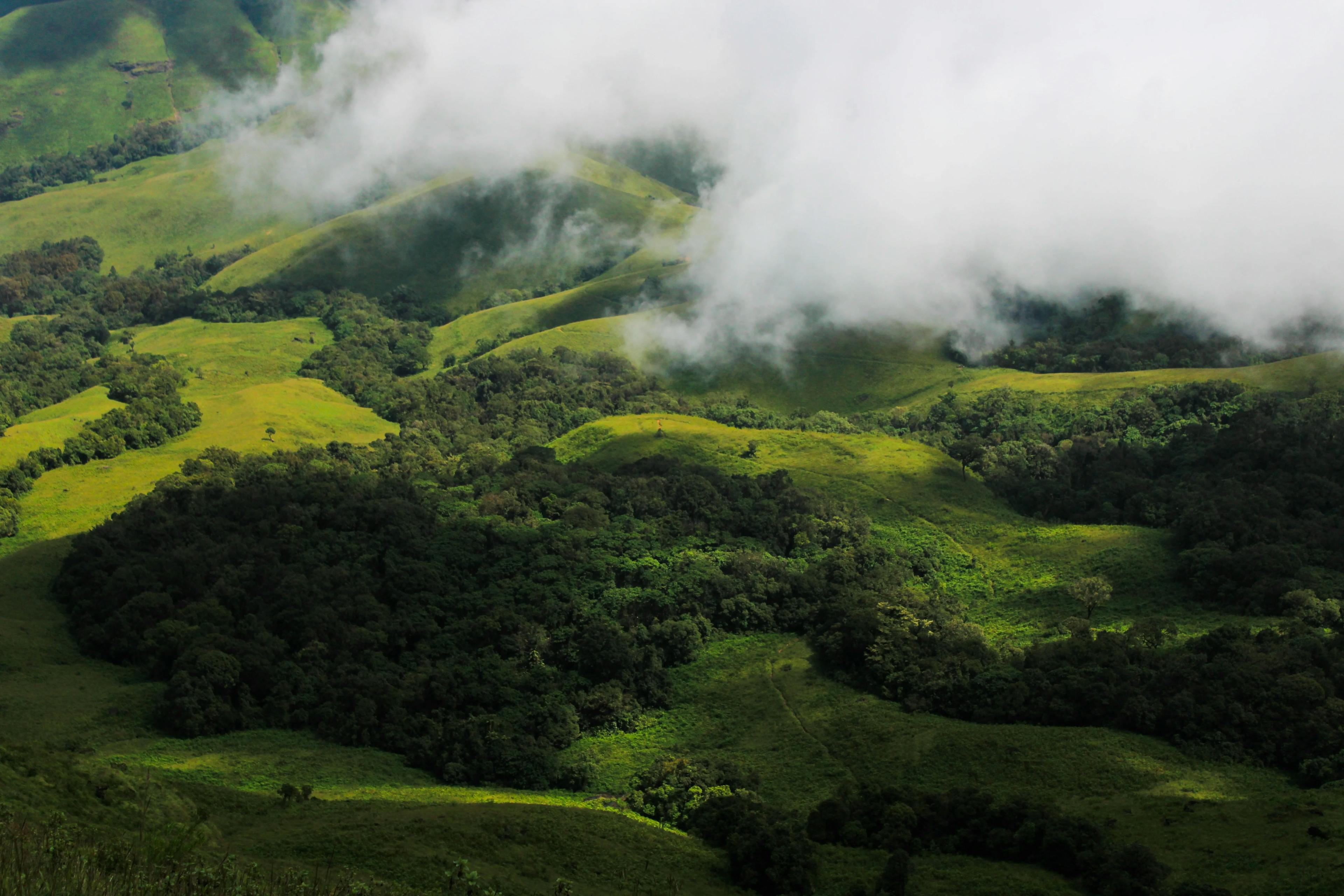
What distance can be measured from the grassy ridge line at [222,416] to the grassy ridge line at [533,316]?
21.2 m

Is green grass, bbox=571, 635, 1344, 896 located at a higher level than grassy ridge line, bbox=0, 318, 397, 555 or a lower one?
lower

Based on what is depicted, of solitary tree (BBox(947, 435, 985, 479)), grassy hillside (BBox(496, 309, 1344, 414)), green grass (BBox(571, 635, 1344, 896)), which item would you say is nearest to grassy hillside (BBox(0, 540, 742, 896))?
green grass (BBox(571, 635, 1344, 896))

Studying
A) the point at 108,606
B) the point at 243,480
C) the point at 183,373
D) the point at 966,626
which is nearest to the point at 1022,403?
the point at 966,626

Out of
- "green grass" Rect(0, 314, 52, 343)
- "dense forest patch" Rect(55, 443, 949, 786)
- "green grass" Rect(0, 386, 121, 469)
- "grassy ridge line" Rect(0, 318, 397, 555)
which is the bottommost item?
"dense forest patch" Rect(55, 443, 949, 786)

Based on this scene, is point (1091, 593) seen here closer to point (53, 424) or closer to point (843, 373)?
point (843, 373)

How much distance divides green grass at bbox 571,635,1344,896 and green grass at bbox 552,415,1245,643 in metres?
17.2

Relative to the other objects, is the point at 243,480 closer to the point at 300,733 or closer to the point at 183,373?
the point at 300,733

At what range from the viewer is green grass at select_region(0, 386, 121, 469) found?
383 ft

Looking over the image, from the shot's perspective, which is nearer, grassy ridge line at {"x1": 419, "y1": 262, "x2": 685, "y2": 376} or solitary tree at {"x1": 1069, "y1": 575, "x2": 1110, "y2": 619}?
solitary tree at {"x1": 1069, "y1": 575, "x2": 1110, "y2": 619}

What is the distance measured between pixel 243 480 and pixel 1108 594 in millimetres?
78872

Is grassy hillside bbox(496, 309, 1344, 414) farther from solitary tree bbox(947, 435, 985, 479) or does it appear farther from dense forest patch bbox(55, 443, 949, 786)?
dense forest patch bbox(55, 443, 949, 786)

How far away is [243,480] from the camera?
A: 107 meters

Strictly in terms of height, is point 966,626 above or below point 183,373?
below

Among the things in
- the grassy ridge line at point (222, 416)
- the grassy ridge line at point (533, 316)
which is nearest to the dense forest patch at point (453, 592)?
the grassy ridge line at point (222, 416)
